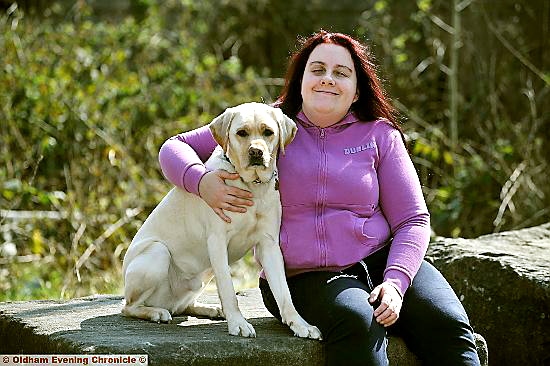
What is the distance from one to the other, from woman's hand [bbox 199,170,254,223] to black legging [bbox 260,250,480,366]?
15.0 inches

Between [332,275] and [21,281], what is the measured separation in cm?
313

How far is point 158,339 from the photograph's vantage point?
115 inches

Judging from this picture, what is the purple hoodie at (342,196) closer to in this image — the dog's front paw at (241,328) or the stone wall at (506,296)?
the dog's front paw at (241,328)

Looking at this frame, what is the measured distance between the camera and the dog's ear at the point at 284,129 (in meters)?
3.17

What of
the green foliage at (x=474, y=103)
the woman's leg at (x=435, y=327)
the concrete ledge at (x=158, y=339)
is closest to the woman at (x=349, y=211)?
the woman's leg at (x=435, y=327)

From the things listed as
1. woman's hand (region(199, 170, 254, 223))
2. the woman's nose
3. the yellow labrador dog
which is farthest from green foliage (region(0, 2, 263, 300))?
the woman's nose

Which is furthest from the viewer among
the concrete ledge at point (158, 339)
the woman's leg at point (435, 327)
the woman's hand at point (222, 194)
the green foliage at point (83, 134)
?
the green foliage at point (83, 134)

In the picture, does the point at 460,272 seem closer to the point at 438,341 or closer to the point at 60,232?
the point at 438,341

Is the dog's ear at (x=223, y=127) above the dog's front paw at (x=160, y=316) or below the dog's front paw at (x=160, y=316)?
above

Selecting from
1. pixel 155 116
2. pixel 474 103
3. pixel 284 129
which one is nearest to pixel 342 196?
pixel 284 129

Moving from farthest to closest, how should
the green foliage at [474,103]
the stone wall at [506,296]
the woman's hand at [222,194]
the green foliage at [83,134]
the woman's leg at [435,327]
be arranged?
the green foliage at [474,103] → the green foliage at [83,134] → the stone wall at [506,296] → the woman's hand at [222,194] → the woman's leg at [435,327]

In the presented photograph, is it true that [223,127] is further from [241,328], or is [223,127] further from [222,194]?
[241,328]

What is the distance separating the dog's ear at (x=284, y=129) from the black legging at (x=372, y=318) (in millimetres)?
504

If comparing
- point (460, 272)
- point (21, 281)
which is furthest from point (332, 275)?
point (21, 281)
